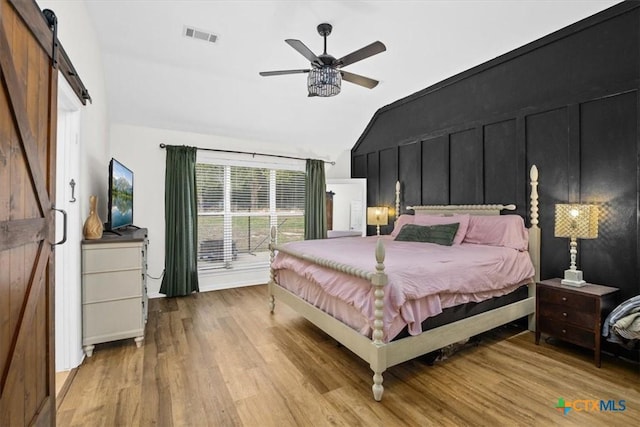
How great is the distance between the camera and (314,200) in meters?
5.54

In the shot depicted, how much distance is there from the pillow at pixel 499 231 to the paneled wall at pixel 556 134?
0.70 ft

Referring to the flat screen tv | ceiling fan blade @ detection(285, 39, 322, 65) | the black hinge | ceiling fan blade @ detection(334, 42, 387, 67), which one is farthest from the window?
the black hinge

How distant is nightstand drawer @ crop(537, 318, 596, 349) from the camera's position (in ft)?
8.21

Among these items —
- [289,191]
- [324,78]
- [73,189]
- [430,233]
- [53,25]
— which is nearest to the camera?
[53,25]

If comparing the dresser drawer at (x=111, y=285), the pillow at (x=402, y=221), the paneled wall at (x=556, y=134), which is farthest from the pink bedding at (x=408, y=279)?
the dresser drawer at (x=111, y=285)

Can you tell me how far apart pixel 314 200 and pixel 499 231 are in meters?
3.03

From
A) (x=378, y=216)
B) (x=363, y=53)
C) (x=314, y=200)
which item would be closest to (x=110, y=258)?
(x=363, y=53)

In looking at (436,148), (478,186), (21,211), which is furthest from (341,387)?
(436,148)

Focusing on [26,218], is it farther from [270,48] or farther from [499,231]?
[499,231]

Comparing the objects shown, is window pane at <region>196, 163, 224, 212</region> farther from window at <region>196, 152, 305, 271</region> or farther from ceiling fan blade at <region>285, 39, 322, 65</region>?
ceiling fan blade at <region>285, 39, 322, 65</region>

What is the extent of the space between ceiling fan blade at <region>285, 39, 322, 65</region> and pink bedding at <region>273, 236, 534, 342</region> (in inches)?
66.7

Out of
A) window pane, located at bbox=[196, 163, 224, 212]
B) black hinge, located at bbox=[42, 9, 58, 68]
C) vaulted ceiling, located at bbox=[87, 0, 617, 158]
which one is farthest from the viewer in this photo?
window pane, located at bbox=[196, 163, 224, 212]

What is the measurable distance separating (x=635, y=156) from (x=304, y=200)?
13.8 ft

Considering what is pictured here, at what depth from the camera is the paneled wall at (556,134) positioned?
8.71ft
